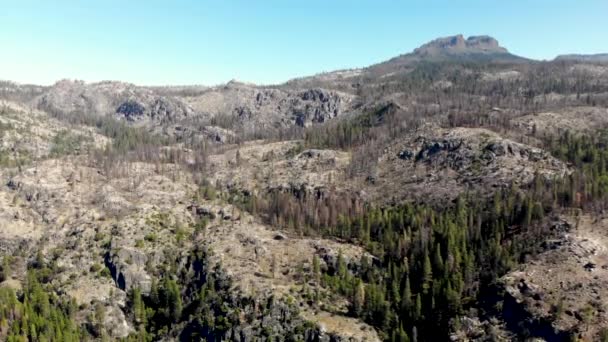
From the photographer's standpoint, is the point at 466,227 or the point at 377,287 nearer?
the point at 377,287

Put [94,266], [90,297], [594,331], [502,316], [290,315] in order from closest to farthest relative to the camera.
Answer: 1. [594,331]
2. [502,316]
3. [290,315]
4. [90,297]
5. [94,266]

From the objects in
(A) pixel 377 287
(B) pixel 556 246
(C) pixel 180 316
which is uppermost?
(B) pixel 556 246

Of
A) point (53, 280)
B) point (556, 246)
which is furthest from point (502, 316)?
point (53, 280)

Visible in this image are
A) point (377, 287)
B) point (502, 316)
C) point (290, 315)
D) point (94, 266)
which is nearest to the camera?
point (502, 316)

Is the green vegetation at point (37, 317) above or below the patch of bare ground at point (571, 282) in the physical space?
below

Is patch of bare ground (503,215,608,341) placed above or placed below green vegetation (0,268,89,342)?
above

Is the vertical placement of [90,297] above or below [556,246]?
below

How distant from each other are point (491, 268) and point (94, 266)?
509 ft

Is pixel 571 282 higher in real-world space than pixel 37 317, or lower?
higher

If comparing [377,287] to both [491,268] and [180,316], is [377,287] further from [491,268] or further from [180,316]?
[180,316]

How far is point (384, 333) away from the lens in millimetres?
156250

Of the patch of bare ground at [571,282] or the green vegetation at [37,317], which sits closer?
the patch of bare ground at [571,282]

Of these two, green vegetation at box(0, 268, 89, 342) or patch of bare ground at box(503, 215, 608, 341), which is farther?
green vegetation at box(0, 268, 89, 342)

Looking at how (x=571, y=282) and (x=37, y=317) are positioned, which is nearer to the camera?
(x=571, y=282)
